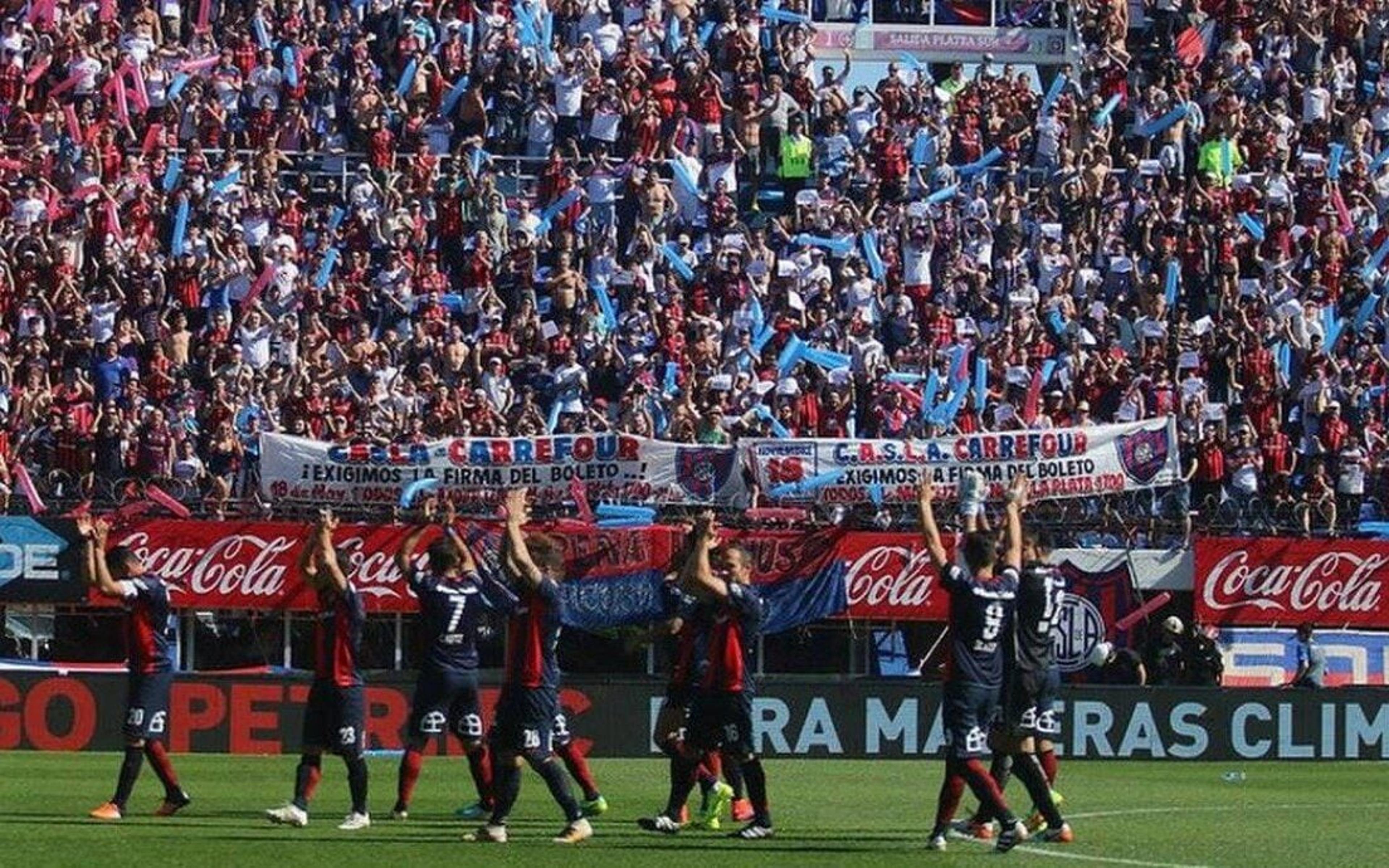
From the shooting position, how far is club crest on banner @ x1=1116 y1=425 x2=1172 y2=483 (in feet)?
130

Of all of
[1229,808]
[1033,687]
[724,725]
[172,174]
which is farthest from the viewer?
[172,174]

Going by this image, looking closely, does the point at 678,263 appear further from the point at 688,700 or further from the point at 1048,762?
the point at 1048,762

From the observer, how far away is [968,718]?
19.8m

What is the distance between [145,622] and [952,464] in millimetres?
18778

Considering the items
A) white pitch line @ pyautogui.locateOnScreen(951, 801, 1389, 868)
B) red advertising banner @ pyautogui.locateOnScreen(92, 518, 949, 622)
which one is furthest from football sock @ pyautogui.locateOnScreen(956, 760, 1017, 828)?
red advertising banner @ pyautogui.locateOnScreen(92, 518, 949, 622)

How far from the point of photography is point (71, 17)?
43094 mm

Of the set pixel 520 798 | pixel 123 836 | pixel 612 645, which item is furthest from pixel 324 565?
pixel 612 645

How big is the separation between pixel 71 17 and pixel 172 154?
2653 mm

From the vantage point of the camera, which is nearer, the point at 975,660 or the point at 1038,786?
the point at 975,660

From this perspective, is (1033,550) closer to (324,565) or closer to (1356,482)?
(324,565)

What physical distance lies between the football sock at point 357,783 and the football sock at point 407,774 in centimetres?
63

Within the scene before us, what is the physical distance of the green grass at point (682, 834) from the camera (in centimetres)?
1958

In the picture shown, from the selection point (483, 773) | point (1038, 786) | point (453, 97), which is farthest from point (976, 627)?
point (453, 97)

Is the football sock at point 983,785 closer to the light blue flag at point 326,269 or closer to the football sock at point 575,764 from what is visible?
the football sock at point 575,764
